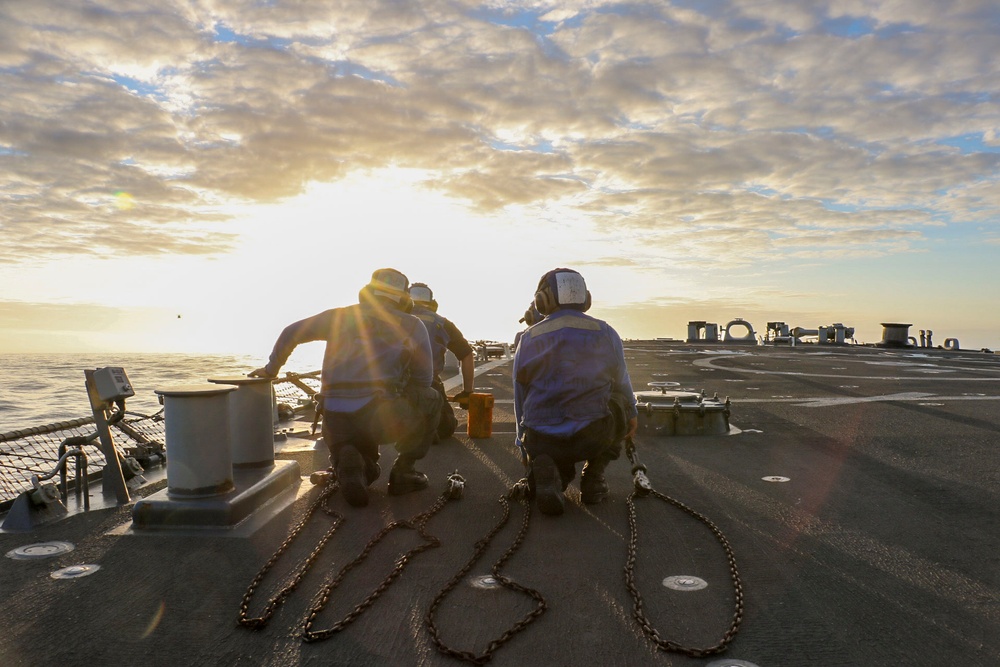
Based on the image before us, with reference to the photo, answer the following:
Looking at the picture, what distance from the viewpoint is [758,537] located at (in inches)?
188

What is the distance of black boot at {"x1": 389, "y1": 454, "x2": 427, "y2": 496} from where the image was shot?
6027 mm

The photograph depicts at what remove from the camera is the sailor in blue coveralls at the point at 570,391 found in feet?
18.1

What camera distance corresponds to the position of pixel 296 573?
4.07 m

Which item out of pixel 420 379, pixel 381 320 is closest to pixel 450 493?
pixel 420 379

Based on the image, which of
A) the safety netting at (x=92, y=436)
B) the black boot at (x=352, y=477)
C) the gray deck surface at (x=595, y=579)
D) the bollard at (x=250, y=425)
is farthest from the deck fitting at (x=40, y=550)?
the black boot at (x=352, y=477)

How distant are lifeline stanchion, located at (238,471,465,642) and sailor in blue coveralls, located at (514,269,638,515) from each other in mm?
885

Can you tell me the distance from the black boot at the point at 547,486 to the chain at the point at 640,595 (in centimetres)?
55

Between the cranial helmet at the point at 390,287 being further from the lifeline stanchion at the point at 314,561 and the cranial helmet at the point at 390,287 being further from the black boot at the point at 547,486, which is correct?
the black boot at the point at 547,486

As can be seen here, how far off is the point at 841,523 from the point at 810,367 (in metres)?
20.7

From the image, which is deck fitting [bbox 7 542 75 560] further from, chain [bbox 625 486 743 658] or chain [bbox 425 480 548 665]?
chain [bbox 625 486 743 658]

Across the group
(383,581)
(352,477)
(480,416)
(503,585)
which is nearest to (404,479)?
(352,477)

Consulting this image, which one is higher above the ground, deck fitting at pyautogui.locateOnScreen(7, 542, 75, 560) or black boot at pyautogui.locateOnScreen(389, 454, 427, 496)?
black boot at pyautogui.locateOnScreen(389, 454, 427, 496)

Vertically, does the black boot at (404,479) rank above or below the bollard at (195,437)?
below

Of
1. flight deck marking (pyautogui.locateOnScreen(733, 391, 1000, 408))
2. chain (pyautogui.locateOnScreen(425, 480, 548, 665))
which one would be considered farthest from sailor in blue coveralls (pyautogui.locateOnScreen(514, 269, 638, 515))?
flight deck marking (pyautogui.locateOnScreen(733, 391, 1000, 408))
